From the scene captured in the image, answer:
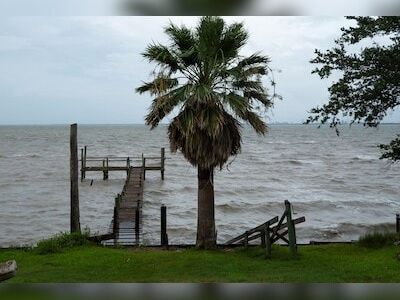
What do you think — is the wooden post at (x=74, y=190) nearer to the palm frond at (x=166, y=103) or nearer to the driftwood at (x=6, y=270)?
the palm frond at (x=166, y=103)

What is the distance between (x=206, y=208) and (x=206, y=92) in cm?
390

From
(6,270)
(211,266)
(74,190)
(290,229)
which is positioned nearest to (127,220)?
(74,190)

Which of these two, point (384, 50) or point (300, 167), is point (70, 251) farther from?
point (300, 167)

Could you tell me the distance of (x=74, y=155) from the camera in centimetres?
1836

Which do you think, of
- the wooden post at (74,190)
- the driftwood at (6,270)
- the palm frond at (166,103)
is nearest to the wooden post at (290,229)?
the palm frond at (166,103)

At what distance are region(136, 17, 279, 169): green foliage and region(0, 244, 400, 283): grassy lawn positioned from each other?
9.51 ft

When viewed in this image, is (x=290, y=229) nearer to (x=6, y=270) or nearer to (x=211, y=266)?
(x=211, y=266)

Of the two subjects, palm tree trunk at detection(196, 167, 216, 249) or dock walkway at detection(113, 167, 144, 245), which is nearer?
palm tree trunk at detection(196, 167, 216, 249)

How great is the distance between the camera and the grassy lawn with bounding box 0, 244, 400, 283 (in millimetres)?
10555

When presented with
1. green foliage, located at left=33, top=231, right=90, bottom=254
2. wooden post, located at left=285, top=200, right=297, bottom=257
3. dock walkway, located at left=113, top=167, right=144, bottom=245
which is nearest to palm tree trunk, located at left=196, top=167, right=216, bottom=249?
wooden post, located at left=285, top=200, right=297, bottom=257

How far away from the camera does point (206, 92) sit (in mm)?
13070

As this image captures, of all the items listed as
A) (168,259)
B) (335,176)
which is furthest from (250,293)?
(335,176)

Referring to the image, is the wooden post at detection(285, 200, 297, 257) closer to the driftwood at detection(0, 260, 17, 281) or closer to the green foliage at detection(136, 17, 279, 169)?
the green foliage at detection(136, 17, 279, 169)

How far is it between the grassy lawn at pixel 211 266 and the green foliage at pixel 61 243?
0.33m
